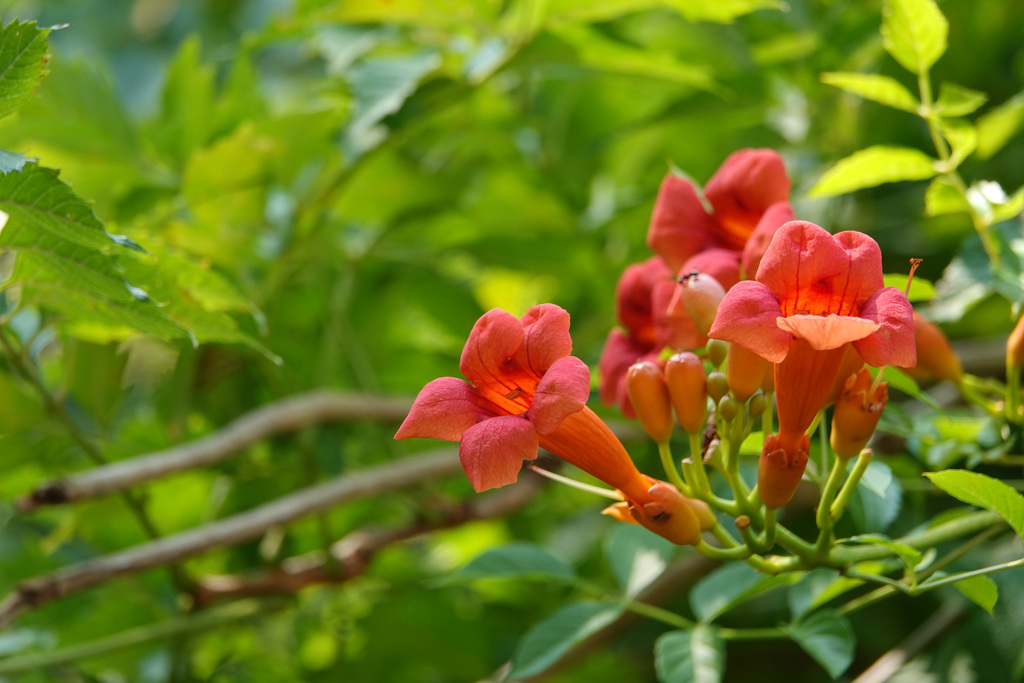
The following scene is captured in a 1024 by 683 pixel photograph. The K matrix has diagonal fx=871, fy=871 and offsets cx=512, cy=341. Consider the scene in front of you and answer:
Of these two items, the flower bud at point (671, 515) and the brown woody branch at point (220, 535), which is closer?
the flower bud at point (671, 515)

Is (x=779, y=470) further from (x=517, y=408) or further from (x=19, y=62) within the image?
(x=19, y=62)

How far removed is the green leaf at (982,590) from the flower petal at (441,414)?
1.74ft

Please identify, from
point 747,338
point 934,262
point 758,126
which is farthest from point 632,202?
point 747,338

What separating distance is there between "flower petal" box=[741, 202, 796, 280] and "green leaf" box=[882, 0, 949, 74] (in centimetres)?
38

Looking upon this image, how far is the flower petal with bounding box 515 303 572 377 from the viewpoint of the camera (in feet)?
2.63

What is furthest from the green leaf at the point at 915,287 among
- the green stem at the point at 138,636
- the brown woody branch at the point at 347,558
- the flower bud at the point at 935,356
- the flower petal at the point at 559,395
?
the green stem at the point at 138,636

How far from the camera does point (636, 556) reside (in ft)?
4.05

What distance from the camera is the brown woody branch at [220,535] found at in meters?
1.24

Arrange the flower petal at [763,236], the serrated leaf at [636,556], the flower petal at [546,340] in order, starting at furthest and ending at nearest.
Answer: the serrated leaf at [636,556] < the flower petal at [763,236] < the flower petal at [546,340]

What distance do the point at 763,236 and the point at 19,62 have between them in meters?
0.76

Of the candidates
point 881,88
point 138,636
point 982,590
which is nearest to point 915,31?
point 881,88

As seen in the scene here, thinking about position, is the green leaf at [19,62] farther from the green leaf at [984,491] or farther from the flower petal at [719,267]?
the green leaf at [984,491]

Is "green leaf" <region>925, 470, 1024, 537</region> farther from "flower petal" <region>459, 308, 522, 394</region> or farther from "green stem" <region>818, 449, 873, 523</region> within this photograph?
"flower petal" <region>459, 308, 522, 394</region>

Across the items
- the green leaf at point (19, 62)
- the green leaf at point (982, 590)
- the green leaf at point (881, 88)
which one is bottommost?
the green leaf at point (982, 590)
